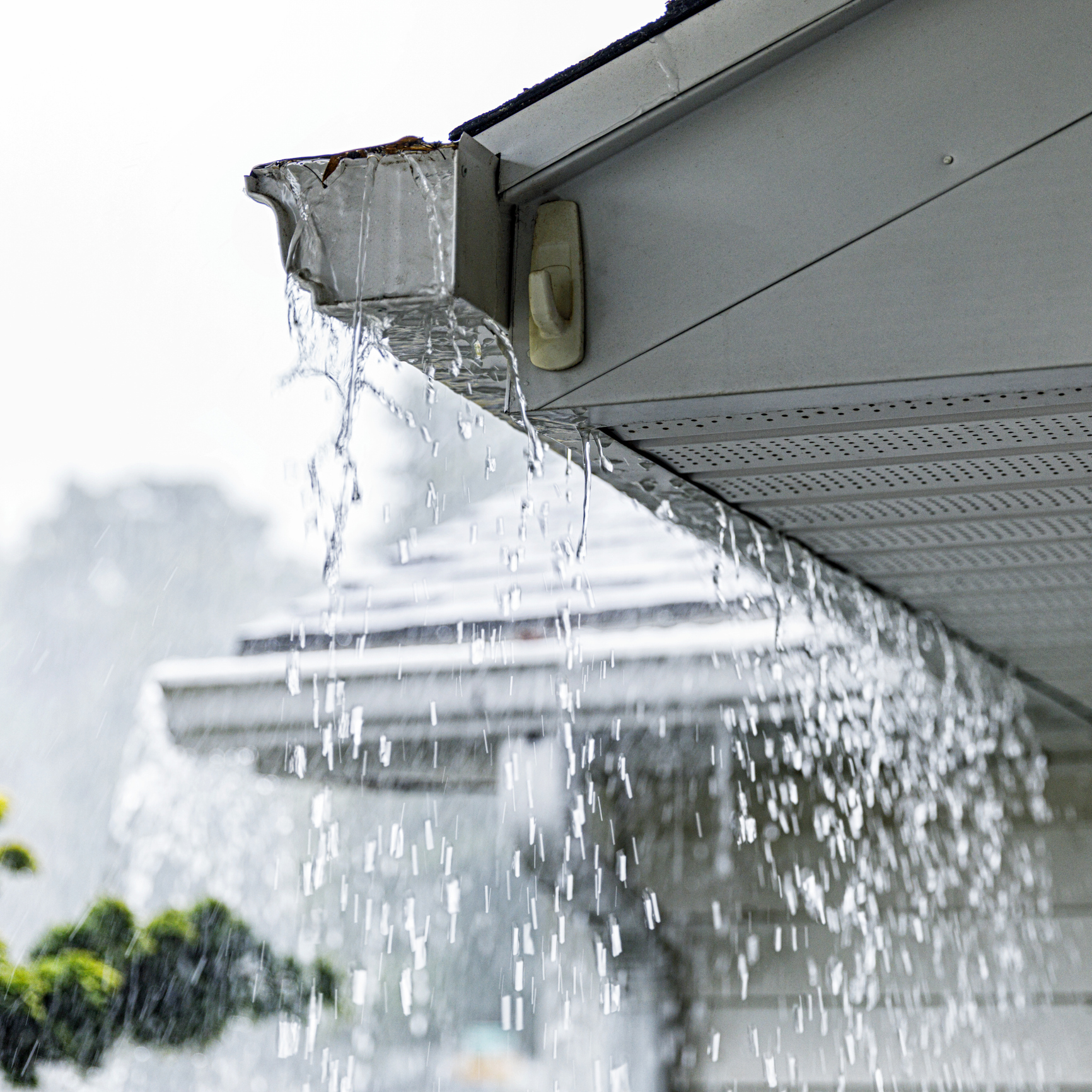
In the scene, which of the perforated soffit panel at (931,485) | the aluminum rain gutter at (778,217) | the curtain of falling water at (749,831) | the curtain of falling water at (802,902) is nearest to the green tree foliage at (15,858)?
the curtain of falling water at (749,831)

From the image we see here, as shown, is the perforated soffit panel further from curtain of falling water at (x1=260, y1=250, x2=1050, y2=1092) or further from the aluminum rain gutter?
curtain of falling water at (x1=260, y1=250, x2=1050, y2=1092)

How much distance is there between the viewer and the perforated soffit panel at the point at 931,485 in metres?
1.54

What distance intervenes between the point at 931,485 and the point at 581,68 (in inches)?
33.5

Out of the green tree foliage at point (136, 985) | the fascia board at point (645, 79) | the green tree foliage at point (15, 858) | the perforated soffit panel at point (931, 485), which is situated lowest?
the green tree foliage at point (136, 985)

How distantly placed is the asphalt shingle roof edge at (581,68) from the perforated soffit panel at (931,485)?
1.33 ft

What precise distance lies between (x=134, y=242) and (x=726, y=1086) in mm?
22561

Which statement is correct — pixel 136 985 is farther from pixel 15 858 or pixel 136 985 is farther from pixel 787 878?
pixel 787 878

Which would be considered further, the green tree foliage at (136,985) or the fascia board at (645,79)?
the green tree foliage at (136,985)

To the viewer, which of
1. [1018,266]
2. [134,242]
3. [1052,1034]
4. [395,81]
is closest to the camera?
[1018,266]

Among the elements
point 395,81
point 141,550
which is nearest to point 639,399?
point 141,550

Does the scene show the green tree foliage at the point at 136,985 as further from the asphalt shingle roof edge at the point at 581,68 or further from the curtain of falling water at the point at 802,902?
the asphalt shingle roof edge at the point at 581,68

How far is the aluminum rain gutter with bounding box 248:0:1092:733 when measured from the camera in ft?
4.17

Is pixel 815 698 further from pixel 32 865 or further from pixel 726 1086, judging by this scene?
pixel 32 865

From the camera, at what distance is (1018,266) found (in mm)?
1264
